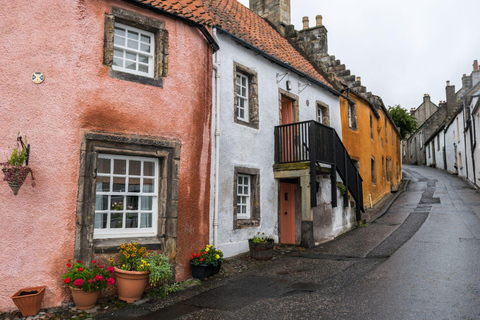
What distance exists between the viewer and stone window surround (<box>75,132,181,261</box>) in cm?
646

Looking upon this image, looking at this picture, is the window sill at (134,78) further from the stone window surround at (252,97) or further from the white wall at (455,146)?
the white wall at (455,146)

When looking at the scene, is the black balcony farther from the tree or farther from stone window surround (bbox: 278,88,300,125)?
the tree

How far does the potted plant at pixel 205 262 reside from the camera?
Answer: 7680 mm

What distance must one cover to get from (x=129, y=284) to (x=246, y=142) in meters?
5.31

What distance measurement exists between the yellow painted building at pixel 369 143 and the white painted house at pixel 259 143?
3.43m

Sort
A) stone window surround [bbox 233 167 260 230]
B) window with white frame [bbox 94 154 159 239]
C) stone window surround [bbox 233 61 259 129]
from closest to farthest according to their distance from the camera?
window with white frame [bbox 94 154 159 239], stone window surround [bbox 233 167 260 230], stone window surround [bbox 233 61 259 129]

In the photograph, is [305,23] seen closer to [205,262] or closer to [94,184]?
[205,262]

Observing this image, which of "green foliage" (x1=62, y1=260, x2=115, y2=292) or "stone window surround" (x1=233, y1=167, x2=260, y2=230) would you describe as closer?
"green foliage" (x1=62, y1=260, x2=115, y2=292)

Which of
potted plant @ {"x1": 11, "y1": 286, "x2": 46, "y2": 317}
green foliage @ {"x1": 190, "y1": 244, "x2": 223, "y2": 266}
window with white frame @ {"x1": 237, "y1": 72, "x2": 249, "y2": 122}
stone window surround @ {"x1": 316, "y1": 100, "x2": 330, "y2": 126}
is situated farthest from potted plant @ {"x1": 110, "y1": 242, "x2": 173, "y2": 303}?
stone window surround @ {"x1": 316, "y1": 100, "x2": 330, "y2": 126}

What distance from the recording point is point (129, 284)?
642cm

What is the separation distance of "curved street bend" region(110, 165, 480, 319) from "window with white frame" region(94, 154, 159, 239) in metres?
1.84

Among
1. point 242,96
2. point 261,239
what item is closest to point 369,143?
point 242,96

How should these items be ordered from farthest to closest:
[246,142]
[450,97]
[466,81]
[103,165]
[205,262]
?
1. [450,97]
2. [466,81]
3. [246,142]
4. [205,262]
5. [103,165]

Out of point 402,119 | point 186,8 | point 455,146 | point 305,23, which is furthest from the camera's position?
point 402,119
